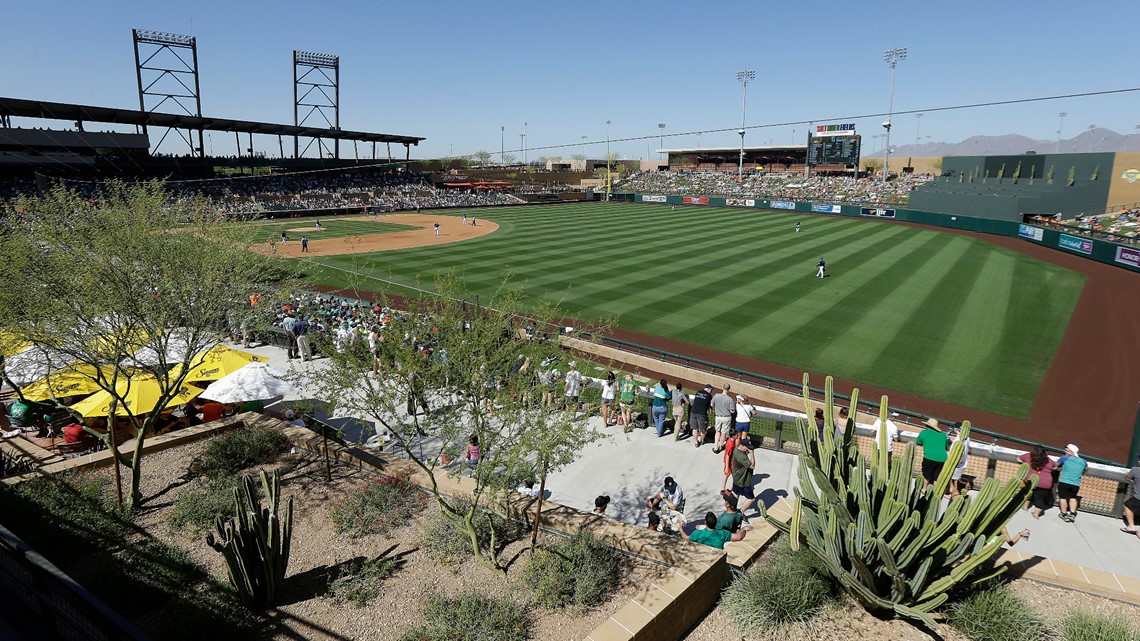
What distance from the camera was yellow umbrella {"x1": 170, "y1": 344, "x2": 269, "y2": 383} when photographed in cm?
1331

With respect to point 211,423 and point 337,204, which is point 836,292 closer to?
point 211,423

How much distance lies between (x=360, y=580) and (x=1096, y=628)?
881cm

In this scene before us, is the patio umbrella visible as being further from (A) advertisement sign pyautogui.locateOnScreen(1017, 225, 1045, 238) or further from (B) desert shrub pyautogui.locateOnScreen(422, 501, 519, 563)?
(A) advertisement sign pyautogui.locateOnScreen(1017, 225, 1045, 238)

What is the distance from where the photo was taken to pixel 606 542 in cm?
827

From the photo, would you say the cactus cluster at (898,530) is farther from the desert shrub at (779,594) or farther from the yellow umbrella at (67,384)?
the yellow umbrella at (67,384)

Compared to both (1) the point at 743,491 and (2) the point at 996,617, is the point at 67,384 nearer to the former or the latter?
(1) the point at 743,491

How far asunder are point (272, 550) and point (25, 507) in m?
5.11

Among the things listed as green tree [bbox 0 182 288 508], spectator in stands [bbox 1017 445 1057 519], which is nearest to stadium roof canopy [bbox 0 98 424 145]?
green tree [bbox 0 182 288 508]

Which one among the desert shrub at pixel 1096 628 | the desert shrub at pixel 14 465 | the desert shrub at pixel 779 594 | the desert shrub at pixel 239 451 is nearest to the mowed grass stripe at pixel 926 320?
the desert shrub at pixel 1096 628

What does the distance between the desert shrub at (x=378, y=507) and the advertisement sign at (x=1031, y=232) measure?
2304 inches

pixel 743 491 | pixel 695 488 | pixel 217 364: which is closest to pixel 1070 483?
pixel 743 491

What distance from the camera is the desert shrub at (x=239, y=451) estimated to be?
10922 millimetres

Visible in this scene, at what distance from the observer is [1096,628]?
6297 millimetres

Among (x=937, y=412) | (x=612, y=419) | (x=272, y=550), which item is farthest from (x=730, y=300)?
(x=272, y=550)
